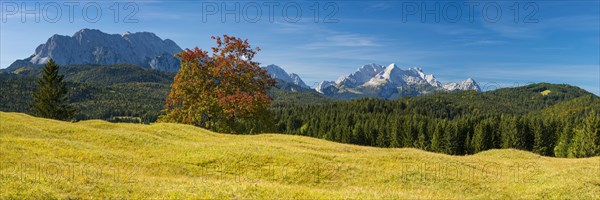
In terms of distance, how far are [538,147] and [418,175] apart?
158 m

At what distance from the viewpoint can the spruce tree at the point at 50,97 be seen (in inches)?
3573

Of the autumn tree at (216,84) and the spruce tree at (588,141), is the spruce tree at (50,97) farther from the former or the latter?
the spruce tree at (588,141)

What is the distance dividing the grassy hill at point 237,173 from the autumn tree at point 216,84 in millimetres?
25422

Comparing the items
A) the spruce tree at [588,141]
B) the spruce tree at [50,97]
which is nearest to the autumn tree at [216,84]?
the spruce tree at [50,97]

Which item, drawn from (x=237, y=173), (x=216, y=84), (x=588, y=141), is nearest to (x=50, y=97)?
(x=216, y=84)

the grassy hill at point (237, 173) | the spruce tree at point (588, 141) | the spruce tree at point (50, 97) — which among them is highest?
the spruce tree at point (50, 97)

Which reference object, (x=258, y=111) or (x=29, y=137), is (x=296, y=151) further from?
(x=258, y=111)

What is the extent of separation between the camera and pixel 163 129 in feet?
148

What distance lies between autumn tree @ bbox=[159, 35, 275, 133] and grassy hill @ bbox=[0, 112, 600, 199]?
83.4 feet

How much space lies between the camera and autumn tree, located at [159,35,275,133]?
62250 millimetres

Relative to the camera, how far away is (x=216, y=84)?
212ft

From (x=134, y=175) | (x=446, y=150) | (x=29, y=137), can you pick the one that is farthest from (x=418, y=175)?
(x=446, y=150)

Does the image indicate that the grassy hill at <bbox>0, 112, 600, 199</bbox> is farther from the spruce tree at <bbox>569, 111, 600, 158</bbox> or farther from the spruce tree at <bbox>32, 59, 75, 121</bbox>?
the spruce tree at <bbox>569, 111, 600, 158</bbox>

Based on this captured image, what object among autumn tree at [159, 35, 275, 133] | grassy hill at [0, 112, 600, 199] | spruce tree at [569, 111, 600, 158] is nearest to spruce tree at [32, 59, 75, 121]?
autumn tree at [159, 35, 275, 133]
